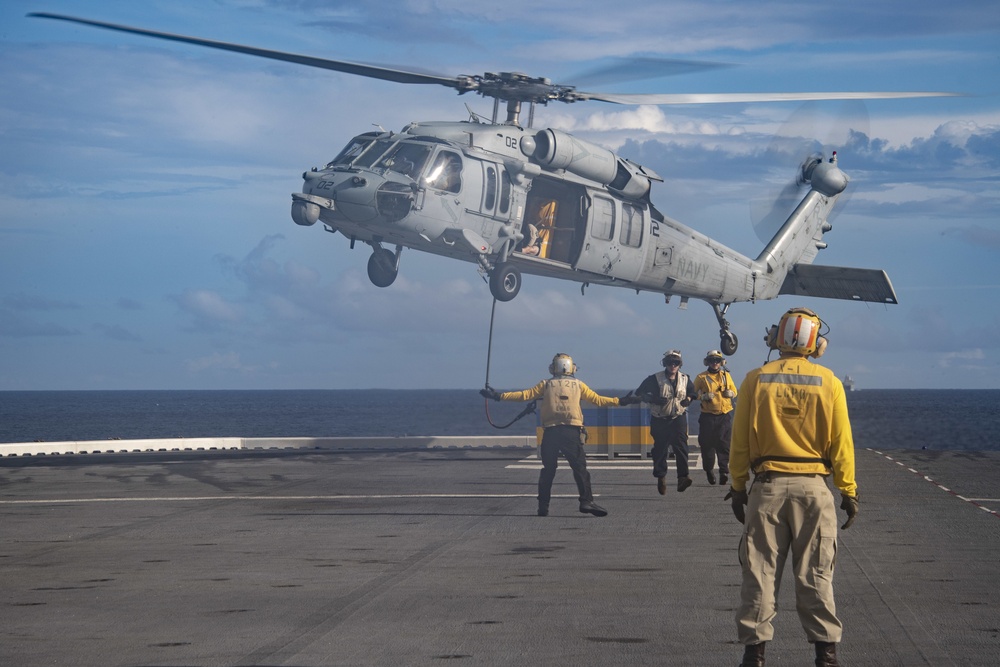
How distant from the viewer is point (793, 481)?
19.4 feet

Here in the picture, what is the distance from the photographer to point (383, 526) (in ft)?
39.5

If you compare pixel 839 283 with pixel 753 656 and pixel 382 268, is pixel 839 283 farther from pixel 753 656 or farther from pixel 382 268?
pixel 753 656

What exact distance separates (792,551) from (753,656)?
1.94 feet

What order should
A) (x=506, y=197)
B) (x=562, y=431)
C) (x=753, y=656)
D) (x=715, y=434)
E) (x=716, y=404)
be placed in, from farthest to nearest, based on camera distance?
(x=506, y=197)
(x=715, y=434)
(x=716, y=404)
(x=562, y=431)
(x=753, y=656)

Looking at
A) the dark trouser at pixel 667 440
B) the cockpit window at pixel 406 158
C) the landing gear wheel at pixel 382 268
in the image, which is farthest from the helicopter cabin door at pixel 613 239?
the dark trouser at pixel 667 440

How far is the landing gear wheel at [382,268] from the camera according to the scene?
24.4 meters

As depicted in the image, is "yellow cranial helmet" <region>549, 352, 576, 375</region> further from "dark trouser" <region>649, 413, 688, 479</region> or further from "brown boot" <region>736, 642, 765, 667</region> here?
"brown boot" <region>736, 642, 765, 667</region>

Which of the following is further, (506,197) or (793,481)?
(506,197)

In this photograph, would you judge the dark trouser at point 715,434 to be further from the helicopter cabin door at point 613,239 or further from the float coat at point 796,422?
the helicopter cabin door at point 613,239

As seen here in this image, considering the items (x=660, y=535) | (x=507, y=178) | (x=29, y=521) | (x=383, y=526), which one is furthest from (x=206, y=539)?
(x=507, y=178)

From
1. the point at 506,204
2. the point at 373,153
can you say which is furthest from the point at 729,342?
the point at 373,153

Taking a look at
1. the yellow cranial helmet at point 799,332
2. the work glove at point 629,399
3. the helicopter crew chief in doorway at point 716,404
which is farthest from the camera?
the helicopter crew chief in doorway at point 716,404

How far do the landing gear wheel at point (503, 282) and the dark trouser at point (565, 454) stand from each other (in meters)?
11.4

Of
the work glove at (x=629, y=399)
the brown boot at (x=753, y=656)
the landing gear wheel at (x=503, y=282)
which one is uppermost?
the landing gear wheel at (x=503, y=282)
